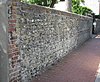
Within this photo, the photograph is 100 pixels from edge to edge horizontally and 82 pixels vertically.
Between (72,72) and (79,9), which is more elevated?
(79,9)

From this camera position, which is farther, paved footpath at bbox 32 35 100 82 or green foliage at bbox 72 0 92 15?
green foliage at bbox 72 0 92 15

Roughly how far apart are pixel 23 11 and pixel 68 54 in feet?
19.9

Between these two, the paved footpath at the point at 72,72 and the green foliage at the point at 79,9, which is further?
the green foliage at the point at 79,9

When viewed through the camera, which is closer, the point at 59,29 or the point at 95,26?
the point at 59,29

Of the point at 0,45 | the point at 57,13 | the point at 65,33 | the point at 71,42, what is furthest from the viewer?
the point at 71,42

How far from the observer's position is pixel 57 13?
32.6 ft

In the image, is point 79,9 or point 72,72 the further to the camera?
point 79,9

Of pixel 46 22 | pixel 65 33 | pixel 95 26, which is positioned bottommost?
pixel 95 26

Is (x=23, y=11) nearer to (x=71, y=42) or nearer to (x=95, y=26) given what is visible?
(x=71, y=42)

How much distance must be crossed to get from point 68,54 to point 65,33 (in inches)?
43.3

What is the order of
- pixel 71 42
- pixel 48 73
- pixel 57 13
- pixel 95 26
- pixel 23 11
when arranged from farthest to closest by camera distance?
1. pixel 95 26
2. pixel 71 42
3. pixel 57 13
4. pixel 48 73
5. pixel 23 11

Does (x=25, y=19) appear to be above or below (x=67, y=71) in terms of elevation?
above

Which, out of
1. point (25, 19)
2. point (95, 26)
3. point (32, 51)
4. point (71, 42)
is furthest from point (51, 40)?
point (95, 26)

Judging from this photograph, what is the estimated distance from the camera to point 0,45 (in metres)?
3.74
